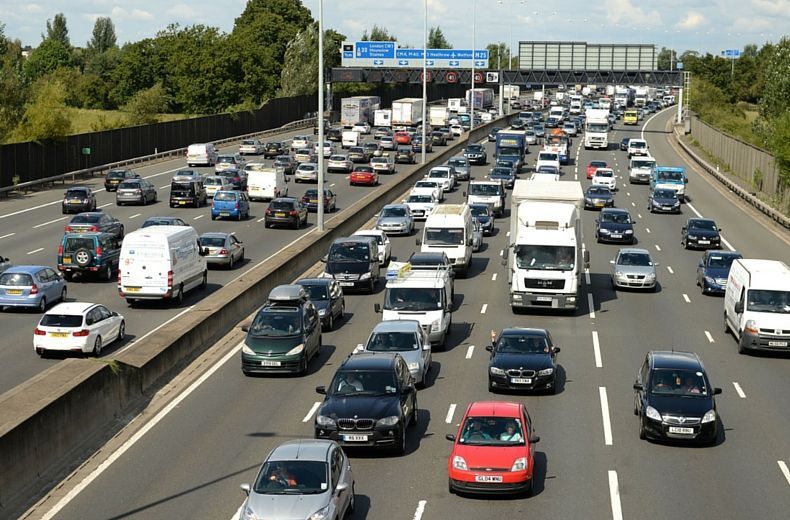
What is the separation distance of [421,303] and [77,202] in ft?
118

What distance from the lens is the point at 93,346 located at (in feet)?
104

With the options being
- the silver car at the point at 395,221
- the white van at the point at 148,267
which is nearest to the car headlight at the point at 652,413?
the white van at the point at 148,267

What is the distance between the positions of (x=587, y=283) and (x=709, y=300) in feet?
16.0

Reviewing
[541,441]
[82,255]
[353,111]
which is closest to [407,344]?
[541,441]

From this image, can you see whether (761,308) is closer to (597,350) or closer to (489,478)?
(597,350)

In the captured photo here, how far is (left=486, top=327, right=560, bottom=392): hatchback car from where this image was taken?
1094 inches

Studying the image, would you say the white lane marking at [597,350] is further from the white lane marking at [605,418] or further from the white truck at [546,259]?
the white lane marking at [605,418]

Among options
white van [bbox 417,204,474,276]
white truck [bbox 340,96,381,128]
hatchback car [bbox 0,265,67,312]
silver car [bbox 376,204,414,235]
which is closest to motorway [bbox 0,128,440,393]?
hatchback car [bbox 0,265,67,312]

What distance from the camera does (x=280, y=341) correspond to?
30000 millimetres

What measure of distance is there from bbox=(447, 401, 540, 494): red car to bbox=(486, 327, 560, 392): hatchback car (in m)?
6.22

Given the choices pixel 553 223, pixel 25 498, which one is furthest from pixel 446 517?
pixel 553 223

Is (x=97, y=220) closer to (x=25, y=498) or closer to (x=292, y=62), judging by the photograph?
(x=25, y=498)

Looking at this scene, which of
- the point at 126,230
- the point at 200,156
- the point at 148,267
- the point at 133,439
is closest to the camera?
the point at 133,439

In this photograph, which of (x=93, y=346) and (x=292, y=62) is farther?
(x=292, y=62)
